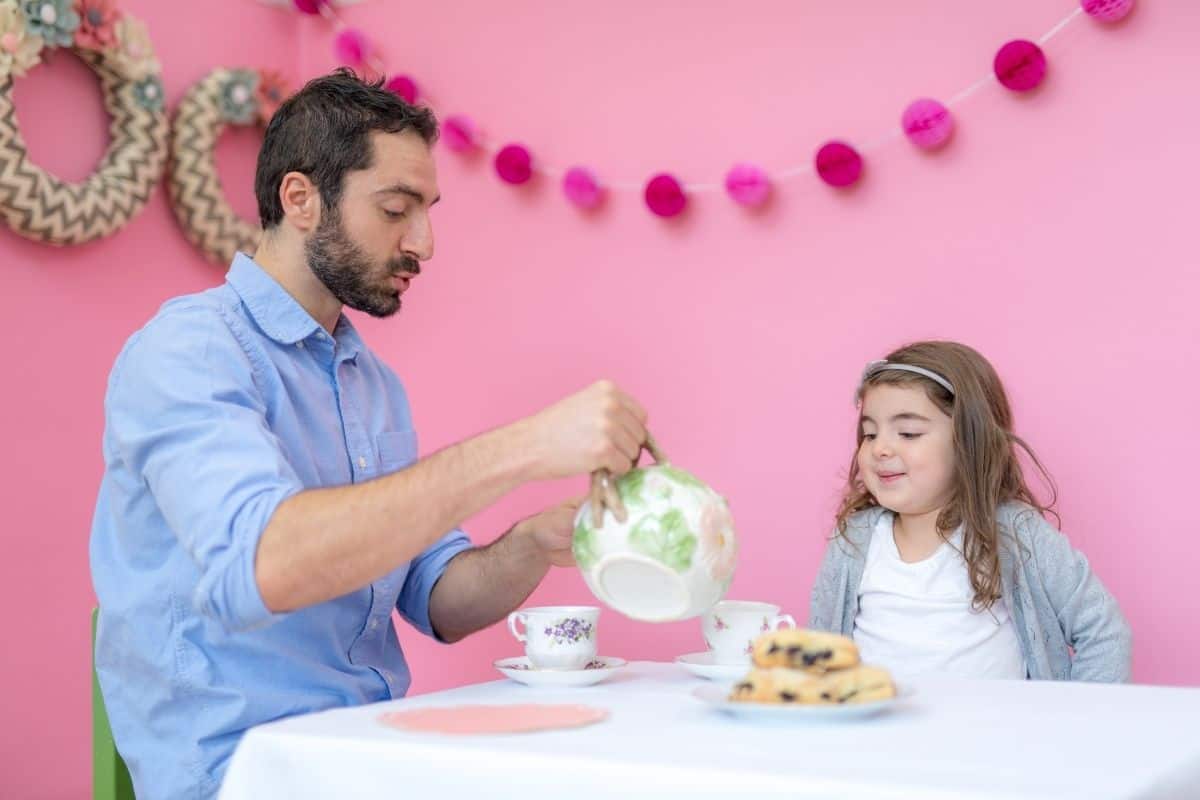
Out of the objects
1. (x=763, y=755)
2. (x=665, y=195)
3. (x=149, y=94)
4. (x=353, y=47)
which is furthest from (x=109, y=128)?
(x=763, y=755)

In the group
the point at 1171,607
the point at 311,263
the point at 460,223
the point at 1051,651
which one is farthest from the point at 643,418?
the point at 460,223

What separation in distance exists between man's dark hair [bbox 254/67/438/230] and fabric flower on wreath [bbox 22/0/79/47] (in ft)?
2.35

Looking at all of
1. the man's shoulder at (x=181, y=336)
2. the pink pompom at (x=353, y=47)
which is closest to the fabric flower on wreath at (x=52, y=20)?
the pink pompom at (x=353, y=47)

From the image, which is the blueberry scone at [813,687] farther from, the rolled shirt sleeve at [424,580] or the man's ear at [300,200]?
the man's ear at [300,200]

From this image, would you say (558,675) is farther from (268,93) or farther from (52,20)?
(268,93)

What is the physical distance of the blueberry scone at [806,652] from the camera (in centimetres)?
103

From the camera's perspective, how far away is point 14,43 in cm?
207

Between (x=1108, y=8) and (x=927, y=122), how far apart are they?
0.30m

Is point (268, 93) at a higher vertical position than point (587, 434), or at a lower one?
higher

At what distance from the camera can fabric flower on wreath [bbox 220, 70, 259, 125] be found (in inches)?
96.3

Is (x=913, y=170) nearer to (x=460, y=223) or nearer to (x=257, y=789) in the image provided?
(x=460, y=223)

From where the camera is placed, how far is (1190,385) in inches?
74.0

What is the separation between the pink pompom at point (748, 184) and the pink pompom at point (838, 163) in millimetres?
108

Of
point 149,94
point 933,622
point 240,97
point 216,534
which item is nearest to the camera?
point 216,534
